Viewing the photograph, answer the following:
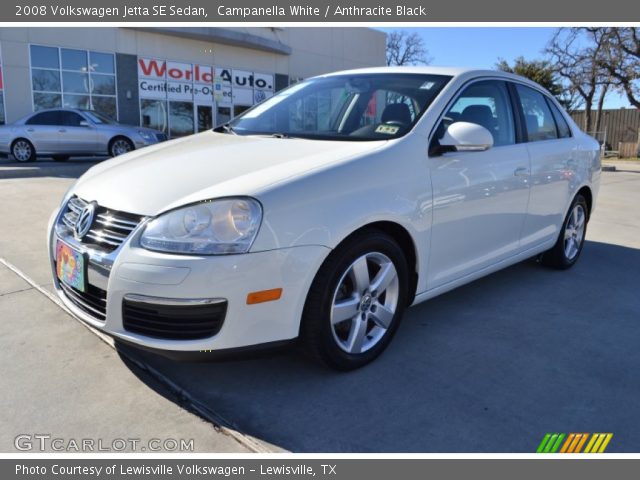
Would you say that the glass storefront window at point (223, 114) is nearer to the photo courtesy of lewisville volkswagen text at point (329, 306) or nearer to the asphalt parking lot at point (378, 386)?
the photo courtesy of lewisville volkswagen text at point (329, 306)

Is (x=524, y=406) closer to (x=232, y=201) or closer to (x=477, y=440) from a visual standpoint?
(x=477, y=440)

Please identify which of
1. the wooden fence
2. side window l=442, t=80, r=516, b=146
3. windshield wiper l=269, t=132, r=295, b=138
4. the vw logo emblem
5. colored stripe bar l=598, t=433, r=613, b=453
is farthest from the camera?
the wooden fence

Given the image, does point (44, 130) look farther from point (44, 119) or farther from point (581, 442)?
point (581, 442)

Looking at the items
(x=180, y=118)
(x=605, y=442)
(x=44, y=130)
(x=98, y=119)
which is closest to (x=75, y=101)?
(x=180, y=118)

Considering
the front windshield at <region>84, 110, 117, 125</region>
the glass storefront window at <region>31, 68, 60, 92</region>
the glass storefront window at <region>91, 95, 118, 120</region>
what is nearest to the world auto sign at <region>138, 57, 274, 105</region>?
the glass storefront window at <region>91, 95, 118, 120</region>

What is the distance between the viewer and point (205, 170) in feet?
8.81

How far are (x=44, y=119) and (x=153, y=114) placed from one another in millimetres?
7520

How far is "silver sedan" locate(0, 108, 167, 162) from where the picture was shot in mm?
13578

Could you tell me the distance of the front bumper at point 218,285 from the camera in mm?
2238

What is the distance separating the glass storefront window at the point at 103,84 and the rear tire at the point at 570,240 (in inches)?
716

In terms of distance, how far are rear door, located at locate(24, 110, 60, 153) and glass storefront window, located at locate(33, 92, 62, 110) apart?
199 inches

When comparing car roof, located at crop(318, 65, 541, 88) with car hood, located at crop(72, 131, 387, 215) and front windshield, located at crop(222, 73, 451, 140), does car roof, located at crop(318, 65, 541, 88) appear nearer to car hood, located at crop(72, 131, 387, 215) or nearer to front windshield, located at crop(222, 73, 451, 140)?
front windshield, located at crop(222, 73, 451, 140)

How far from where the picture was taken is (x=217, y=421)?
7.73 feet

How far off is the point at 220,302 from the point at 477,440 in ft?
3.97
